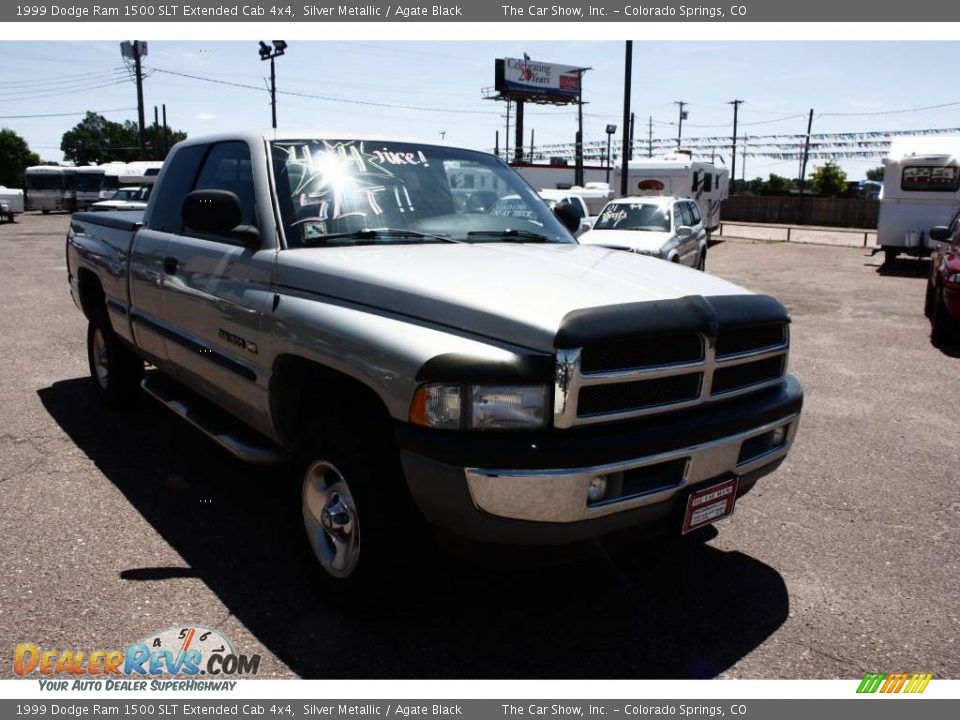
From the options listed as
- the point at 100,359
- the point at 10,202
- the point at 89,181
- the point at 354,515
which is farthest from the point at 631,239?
the point at 89,181

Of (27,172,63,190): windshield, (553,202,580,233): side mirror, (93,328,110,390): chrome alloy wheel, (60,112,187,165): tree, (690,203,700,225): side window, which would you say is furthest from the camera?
(60,112,187,165): tree

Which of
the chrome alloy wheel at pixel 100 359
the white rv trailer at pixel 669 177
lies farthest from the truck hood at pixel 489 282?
the white rv trailer at pixel 669 177

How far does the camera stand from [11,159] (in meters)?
86.0

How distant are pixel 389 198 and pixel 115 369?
10.4 ft

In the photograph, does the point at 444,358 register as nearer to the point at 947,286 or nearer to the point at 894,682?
the point at 894,682

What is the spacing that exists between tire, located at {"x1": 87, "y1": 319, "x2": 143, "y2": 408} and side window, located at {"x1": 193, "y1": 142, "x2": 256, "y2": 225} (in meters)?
1.80

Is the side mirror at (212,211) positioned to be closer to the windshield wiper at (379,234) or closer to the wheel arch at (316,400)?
the windshield wiper at (379,234)

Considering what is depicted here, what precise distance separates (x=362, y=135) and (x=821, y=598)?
3132 mm

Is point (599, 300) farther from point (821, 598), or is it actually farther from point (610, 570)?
point (821, 598)

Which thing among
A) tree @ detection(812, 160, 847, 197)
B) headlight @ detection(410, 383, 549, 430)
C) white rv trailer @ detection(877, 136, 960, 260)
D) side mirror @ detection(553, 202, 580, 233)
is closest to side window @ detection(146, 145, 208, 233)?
side mirror @ detection(553, 202, 580, 233)

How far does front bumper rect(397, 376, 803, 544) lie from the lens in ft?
8.16

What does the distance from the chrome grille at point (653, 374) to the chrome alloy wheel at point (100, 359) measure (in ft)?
15.0

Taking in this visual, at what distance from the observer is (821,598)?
11.1ft

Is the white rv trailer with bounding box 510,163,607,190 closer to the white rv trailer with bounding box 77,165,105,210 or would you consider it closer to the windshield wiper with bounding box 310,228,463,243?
the white rv trailer with bounding box 77,165,105,210
